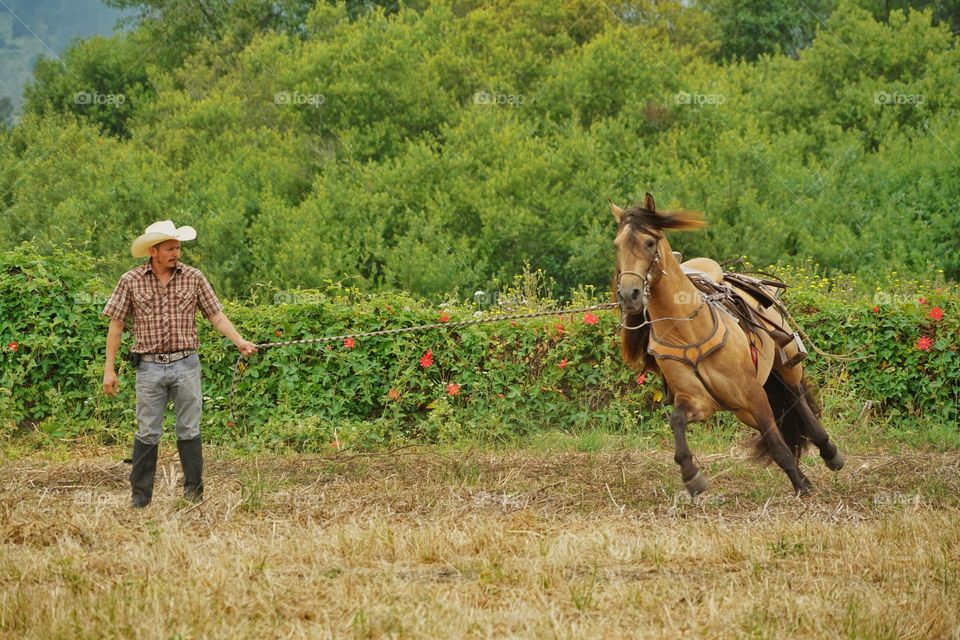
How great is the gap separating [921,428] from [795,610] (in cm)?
704

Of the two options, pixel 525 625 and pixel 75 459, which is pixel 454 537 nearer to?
pixel 525 625

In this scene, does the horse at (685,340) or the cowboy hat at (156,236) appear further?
the horse at (685,340)

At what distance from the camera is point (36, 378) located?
468 inches

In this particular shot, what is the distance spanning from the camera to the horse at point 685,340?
8023 millimetres

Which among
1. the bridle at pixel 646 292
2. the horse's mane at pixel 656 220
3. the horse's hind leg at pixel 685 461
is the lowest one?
the horse's hind leg at pixel 685 461

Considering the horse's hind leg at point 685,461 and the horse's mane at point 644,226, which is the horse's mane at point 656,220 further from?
the horse's hind leg at point 685,461

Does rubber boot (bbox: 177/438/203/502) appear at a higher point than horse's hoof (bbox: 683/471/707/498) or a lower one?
higher

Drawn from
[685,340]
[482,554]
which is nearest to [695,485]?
[685,340]

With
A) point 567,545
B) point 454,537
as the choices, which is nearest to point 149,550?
point 454,537

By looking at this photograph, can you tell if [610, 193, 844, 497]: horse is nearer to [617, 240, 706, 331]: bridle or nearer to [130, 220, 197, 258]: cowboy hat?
[617, 240, 706, 331]: bridle

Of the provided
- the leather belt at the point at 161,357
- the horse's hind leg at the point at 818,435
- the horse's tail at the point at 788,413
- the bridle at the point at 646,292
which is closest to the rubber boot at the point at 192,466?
the leather belt at the point at 161,357

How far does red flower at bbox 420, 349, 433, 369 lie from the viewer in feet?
38.2

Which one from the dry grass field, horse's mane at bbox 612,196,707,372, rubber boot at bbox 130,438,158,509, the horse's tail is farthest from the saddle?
rubber boot at bbox 130,438,158,509

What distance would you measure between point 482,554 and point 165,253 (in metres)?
3.16
